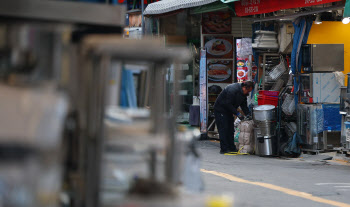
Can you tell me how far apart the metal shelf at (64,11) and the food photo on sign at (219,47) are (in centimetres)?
1536

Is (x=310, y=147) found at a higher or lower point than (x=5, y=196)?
lower

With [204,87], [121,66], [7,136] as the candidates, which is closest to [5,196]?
[7,136]

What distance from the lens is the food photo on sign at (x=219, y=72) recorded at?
2006 centimetres

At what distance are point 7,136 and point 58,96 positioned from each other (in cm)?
44

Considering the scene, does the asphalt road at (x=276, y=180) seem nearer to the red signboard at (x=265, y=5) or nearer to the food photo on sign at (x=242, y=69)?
the red signboard at (x=265, y=5)

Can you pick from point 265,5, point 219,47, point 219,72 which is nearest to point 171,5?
point 219,47

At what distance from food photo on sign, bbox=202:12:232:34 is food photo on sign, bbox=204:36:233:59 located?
0.22m

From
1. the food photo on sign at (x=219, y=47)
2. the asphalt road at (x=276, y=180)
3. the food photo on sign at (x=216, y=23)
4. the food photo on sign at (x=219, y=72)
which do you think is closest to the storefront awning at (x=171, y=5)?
the food photo on sign at (x=216, y=23)

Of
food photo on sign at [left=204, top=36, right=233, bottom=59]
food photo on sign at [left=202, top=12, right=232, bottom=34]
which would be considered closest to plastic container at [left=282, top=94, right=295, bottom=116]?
food photo on sign at [left=204, top=36, right=233, bottom=59]

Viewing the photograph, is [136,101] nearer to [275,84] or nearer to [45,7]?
[45,7]

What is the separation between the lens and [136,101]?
5.50 m

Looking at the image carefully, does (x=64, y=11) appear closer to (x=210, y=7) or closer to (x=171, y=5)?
(x=210, y=7)

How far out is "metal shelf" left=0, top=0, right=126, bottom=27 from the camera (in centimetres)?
437

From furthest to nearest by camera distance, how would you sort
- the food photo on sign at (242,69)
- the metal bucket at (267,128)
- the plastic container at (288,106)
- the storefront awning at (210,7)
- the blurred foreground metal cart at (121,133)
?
the food photo on sign at (242,69), the storefront awning at (210,7), the plastic container at (288,106), the metal bucket at (267,128), the blurred foreground metal cart at (121,133)
